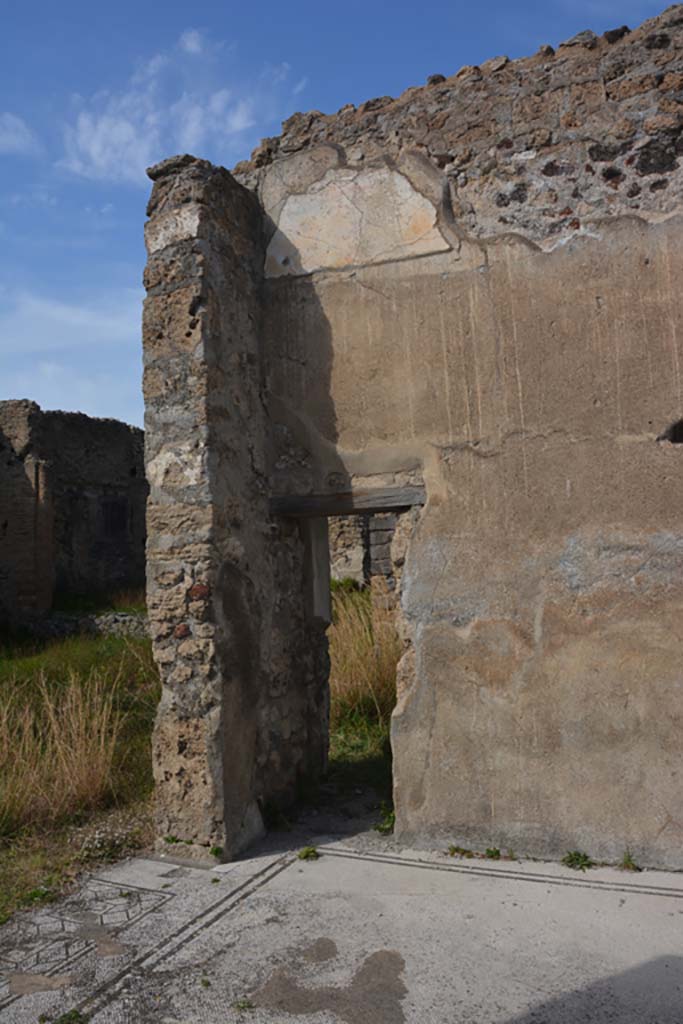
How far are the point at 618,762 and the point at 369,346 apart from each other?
249cm

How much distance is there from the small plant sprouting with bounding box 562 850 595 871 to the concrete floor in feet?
0.21

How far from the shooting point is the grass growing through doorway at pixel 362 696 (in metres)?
5.51

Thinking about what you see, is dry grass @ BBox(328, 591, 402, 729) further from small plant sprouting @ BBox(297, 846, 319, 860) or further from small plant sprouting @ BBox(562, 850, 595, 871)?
small plant sprouting @ BBox(562, 850, 595, 871)

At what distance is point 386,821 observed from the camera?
4406mm

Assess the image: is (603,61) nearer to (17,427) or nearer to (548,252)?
(548,252)

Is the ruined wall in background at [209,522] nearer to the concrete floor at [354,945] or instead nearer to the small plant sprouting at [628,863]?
the concrete floor at [354,945]

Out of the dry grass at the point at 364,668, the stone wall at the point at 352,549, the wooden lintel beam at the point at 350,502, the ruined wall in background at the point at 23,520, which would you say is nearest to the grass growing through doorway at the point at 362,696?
the dry grass at the point at 364,668

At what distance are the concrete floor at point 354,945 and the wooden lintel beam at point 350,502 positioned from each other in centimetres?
178

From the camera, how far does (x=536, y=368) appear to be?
13.4ft

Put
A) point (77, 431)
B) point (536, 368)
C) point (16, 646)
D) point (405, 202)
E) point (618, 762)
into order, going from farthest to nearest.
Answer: point (77, 431) < point (16, 646) < point (405, 202) < point (536, 368) < point (618, 762)

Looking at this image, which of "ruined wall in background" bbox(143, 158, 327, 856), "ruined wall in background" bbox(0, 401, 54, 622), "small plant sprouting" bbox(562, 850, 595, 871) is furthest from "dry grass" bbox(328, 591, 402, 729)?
"ruined wall in background" bbox(0, 401, 54, 622)

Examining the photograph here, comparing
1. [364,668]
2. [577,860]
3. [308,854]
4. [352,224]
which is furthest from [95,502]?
[577,860]

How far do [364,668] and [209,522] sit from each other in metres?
3.33

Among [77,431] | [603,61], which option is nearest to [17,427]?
[77,431]
